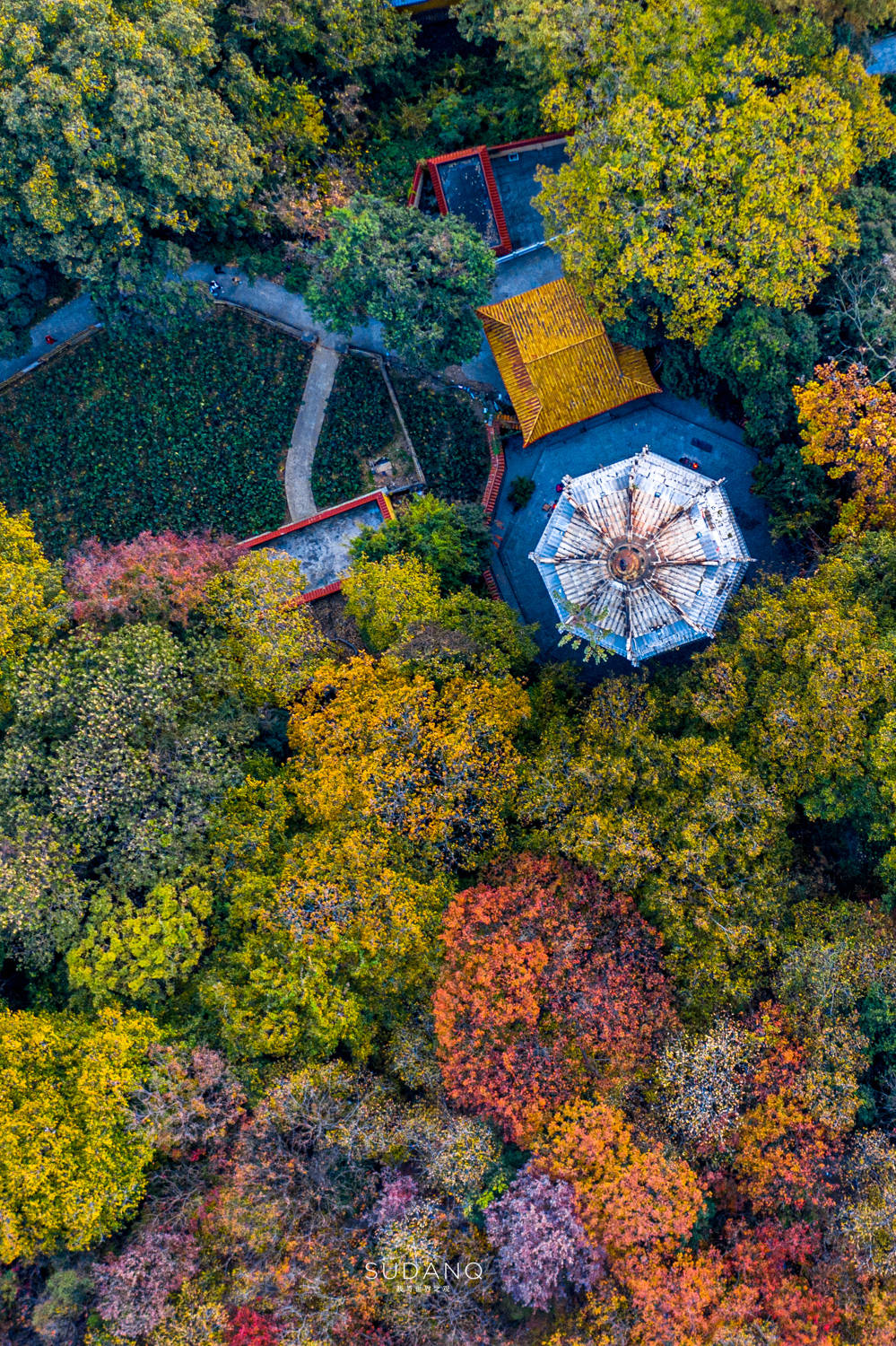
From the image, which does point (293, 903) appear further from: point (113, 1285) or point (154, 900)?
point (113, 1285)

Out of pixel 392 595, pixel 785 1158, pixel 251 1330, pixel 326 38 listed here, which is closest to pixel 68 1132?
pixel 251 1330

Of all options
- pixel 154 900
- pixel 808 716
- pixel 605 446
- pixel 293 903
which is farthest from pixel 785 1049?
pixel 605 446

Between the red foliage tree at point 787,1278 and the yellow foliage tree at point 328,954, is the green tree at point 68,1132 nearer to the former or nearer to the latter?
the yellow foliage tree at point 328,954

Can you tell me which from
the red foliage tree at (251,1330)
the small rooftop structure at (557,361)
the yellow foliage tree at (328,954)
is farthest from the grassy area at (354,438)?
the red foliage tree at (251,1330)

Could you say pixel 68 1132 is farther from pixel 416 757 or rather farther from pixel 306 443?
pixel 306 443

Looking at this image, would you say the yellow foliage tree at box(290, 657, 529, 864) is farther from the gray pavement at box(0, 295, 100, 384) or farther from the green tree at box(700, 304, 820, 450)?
the gray pavement at box(0, 295, 100, 384)

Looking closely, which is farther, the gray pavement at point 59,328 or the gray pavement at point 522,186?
the gray pavement at point 59,328

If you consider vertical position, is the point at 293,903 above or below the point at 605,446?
below
